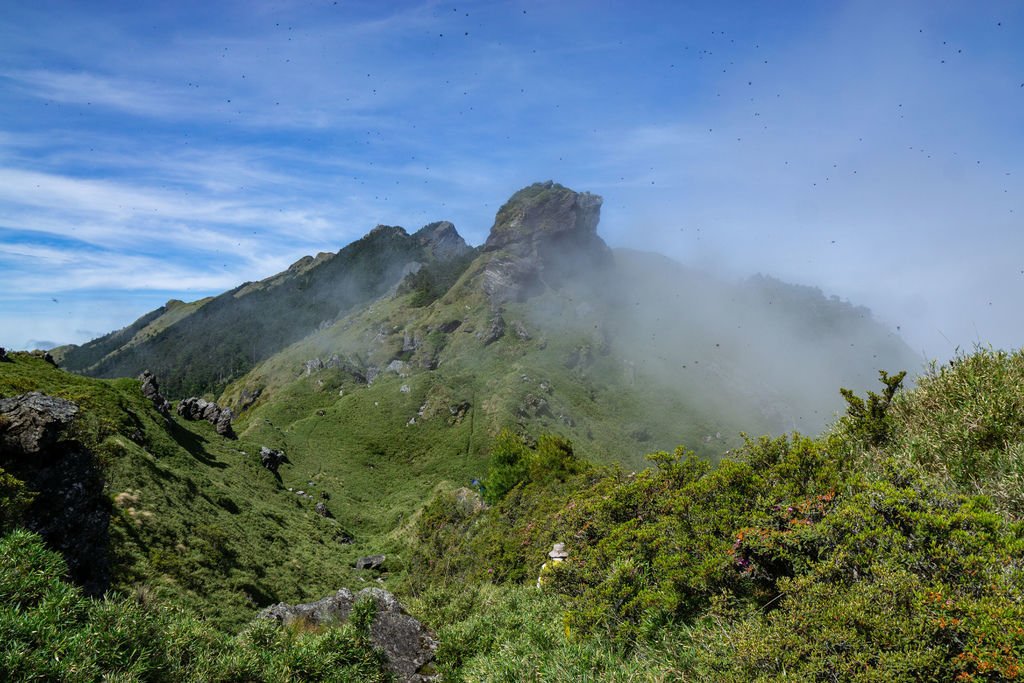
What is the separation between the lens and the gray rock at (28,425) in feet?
74.1

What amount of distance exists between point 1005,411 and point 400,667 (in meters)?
24.2

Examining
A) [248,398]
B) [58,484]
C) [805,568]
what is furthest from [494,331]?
[805,568]

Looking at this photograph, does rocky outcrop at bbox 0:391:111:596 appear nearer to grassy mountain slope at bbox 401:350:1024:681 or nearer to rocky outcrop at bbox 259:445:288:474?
grassy mountain slope at bbox 401:350:1024:681

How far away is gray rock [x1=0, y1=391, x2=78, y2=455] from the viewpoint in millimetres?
22594

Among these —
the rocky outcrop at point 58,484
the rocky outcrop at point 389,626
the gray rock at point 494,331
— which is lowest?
the rocky outcrop at point 389,626

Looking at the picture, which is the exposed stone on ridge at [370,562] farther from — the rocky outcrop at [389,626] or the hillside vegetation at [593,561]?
the rocky outcrop at [389,626]

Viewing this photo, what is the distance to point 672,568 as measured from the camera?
15.4 m

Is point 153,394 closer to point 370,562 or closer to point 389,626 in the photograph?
point 370,562

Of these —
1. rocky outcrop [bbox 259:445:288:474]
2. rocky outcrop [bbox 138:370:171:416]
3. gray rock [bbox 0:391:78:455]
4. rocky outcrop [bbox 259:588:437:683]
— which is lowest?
rocky outcrop [bbox 259:588:437:683]

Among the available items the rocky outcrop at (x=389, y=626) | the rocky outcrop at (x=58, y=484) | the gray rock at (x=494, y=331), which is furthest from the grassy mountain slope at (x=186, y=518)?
the gray rock at (x=494, y=331)

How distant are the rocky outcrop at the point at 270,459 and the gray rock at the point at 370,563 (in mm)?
33129

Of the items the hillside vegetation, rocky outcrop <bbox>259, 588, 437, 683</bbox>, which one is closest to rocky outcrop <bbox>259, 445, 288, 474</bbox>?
the hillside vegetation

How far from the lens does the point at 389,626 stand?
20.5m

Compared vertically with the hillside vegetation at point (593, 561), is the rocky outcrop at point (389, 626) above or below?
below
